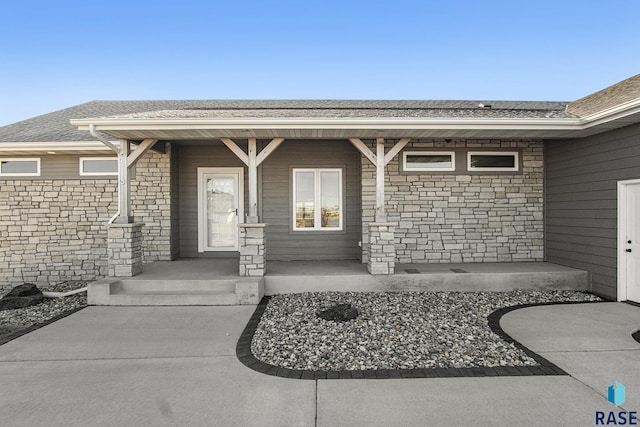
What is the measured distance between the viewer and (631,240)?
532 cm

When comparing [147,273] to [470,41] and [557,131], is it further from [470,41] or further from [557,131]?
[470,41]

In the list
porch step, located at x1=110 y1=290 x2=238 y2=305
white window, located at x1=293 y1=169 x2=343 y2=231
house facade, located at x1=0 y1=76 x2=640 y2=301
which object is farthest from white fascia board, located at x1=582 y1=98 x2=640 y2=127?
porch step, located at x1=110 y1=290 x2=238 y2=305

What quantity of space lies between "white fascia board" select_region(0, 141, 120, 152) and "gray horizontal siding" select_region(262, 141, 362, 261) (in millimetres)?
3188

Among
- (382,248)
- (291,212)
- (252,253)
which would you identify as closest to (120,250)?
(252,253)

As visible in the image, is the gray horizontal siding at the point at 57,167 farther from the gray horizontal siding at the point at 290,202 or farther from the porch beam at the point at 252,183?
the porch beam at the point at 252,183

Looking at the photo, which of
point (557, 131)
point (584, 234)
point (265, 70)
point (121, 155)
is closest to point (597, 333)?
point (584, 234)

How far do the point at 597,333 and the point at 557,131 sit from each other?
133 inches

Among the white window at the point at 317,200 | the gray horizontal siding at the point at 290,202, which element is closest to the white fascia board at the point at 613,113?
the gray horizontal siding at the point at 290,202

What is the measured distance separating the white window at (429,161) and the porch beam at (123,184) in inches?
207

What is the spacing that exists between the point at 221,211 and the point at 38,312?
11.9ft

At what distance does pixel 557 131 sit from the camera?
5.79 meters

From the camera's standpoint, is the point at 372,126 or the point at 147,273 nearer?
the point at 372,126

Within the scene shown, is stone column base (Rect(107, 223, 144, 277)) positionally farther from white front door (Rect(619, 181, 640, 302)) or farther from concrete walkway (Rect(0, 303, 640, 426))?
white front door (Rect(619, 181, 640, 302))

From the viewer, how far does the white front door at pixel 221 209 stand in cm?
776
